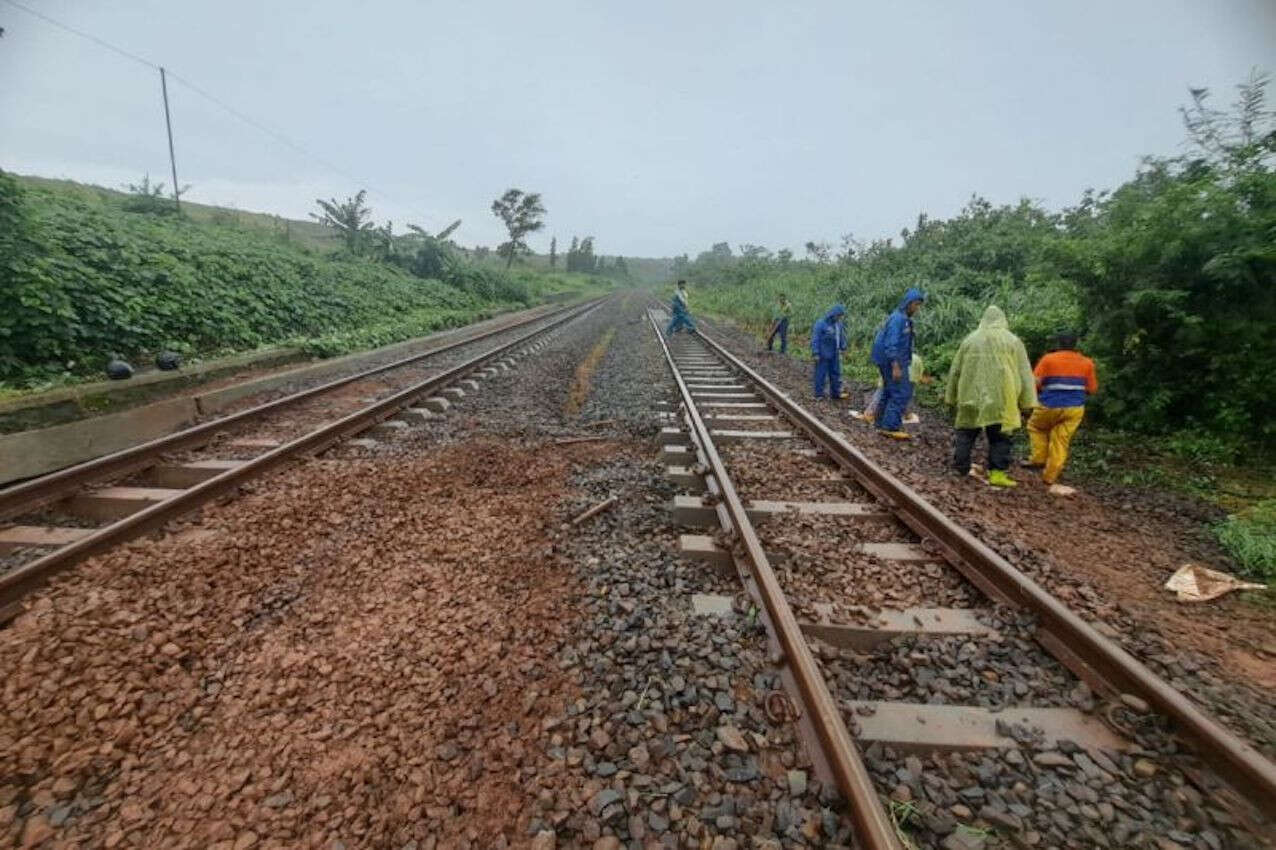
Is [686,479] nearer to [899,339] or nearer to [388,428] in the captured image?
[388,428]

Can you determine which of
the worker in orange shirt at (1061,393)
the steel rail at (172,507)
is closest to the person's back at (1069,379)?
the worker in orange shirt at (1061,393)

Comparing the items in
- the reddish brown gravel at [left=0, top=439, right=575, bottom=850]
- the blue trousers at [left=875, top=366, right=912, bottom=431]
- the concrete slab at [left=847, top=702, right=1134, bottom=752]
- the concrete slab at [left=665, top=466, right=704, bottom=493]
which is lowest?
the reddish brown gravel at [left=0, top=439, right=575, bottom=850]

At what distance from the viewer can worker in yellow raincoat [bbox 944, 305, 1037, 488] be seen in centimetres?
496

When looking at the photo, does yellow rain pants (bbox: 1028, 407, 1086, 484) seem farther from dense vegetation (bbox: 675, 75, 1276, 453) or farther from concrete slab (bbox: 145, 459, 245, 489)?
concrete slab (bbox: 145, 459, 245, 489)

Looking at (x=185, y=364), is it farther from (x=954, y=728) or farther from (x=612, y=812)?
(x=954, y=728)

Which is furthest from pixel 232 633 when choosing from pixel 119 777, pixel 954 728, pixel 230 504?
pixel 954 728

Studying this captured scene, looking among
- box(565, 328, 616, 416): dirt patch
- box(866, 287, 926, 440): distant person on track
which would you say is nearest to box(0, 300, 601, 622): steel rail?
box(565, 328, 616, 416): dirt patch

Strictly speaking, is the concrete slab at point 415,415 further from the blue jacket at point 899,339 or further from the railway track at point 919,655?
the blue jacket at point 899,339

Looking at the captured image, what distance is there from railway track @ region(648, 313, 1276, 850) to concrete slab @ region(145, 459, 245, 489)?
3.93m

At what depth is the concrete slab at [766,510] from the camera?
3838 millimetres

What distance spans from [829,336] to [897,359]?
1.55m

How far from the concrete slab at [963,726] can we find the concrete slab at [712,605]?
760mm

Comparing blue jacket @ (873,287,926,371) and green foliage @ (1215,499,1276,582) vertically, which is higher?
blue jacket @ (873,287,926,371)

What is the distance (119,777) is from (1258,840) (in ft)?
12.6
